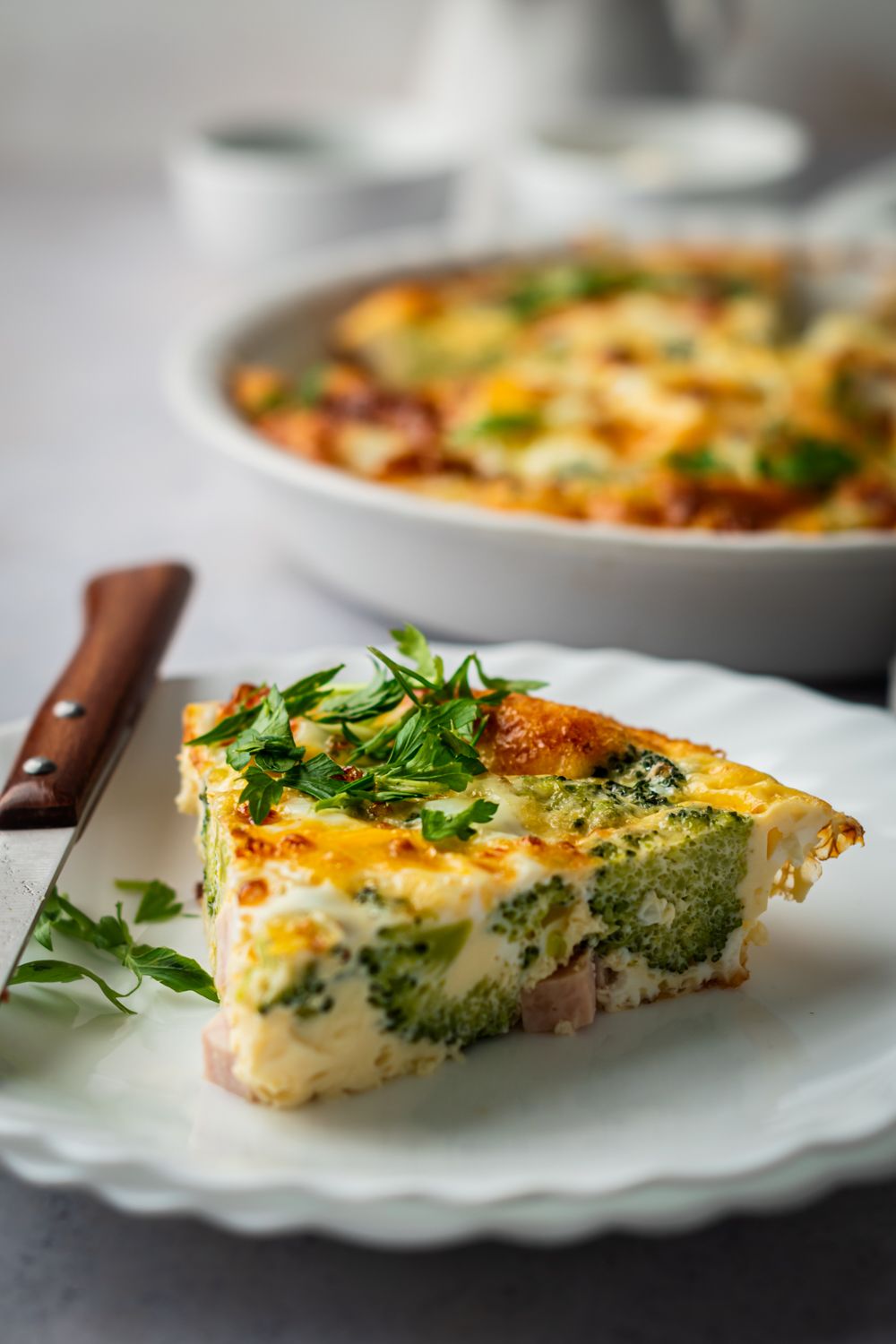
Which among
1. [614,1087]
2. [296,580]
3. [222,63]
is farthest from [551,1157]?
[222,63]

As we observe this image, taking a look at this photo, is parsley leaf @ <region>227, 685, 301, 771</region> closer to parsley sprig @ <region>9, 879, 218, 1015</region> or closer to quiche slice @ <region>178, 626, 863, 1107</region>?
quiche slice @ <region>178, 626, 863, 1107</region>

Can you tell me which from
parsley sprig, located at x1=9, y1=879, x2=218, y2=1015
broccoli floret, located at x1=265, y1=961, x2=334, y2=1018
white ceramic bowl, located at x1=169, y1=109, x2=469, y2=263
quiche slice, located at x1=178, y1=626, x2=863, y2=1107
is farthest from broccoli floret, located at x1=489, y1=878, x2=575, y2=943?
white ceramic bowl, located at x1=169, y1=109, x2=469, y2=263

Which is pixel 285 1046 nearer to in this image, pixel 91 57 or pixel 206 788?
pixel 206 788

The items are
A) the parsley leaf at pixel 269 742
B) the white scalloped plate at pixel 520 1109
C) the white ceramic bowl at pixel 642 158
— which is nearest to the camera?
the white scalloped plate at pixel 520 1109

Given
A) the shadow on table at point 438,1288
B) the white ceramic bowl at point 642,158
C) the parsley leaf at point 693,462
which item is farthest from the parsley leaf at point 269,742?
the white ceramic bowl at point 642,158

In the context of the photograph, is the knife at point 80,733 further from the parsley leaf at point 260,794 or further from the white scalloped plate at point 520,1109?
the parsley leaf at point 260,794

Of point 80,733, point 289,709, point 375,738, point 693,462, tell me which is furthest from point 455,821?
point 693,462
